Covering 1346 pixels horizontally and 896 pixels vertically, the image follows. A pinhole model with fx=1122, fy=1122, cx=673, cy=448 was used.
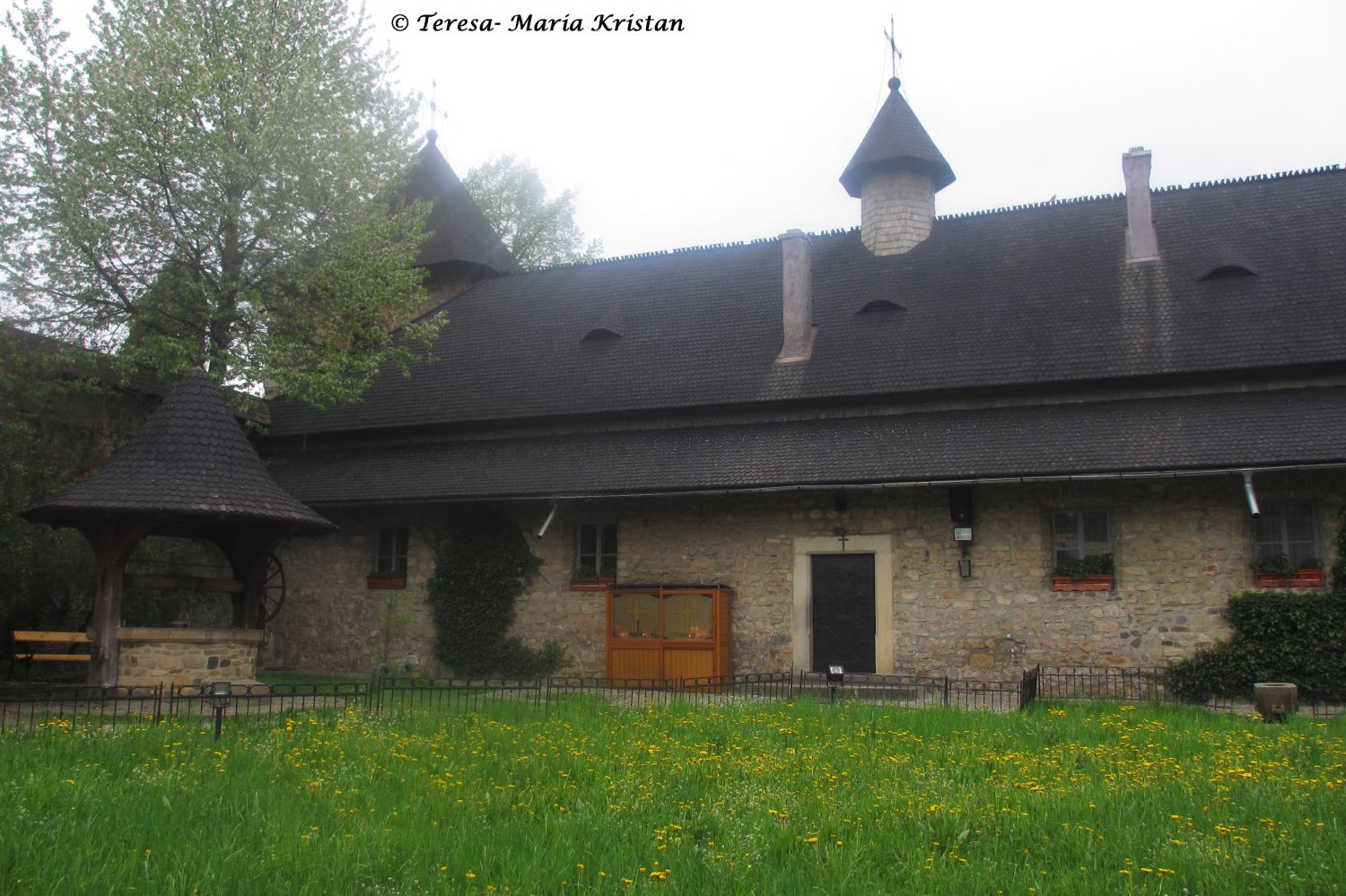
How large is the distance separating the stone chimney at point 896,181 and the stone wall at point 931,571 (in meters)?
6.42

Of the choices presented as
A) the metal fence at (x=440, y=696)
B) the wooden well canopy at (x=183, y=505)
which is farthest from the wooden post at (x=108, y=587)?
the metal fence at (x=440, y=696)

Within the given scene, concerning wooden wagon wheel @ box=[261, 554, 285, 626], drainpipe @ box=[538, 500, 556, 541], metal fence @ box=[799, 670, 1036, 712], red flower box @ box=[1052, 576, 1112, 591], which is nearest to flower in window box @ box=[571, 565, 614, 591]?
drainpipe @ box=[538, 500, 556, 541]

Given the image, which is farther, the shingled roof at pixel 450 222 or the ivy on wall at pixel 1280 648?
the shingled roof at pixel 450 222

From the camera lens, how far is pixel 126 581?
13.6 metres

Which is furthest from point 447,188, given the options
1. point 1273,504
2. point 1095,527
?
point 1273,504

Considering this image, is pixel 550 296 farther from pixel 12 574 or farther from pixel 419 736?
pixel 419 736

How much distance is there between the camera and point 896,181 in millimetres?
20406

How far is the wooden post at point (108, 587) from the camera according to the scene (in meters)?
13.0

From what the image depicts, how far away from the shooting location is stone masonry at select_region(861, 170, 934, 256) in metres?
20.2

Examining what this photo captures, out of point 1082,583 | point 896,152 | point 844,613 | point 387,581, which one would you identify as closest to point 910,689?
point 844,613

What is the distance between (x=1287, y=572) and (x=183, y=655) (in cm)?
1343

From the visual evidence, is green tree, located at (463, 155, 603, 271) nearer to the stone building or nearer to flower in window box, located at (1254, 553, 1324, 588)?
the stone building

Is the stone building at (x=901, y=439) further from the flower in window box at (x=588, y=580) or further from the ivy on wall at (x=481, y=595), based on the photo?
the ivy on wall at (x=481, y=595)

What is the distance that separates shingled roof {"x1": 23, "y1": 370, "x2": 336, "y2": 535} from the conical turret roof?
11638 millimetres
